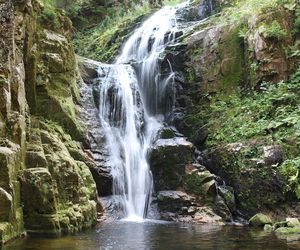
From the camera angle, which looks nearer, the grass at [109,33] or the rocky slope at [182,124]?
the rocky slope at [182,124]

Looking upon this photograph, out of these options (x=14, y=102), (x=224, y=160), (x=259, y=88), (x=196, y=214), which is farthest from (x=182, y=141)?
(x=14, y=102)

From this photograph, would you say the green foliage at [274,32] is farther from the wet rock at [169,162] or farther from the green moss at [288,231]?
the green moss at [288,231]

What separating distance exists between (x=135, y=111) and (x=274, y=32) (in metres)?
6.31

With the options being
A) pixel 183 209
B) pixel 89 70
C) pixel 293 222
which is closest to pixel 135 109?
pixel 89 70

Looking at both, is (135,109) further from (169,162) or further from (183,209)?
(183,209)

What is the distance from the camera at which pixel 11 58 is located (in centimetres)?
1073

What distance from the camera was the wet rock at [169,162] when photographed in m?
14.5

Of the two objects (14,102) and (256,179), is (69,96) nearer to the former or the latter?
(14,102)

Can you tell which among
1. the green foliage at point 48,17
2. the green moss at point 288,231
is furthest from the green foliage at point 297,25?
the green foliage at point 48,17

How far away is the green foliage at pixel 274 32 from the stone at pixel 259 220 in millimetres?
7412

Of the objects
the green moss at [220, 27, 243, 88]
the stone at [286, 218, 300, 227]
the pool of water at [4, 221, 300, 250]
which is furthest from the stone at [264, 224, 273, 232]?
the green moss at [220, 27, 243, 88]

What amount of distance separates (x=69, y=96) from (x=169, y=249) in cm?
845

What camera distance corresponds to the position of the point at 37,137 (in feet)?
38.3

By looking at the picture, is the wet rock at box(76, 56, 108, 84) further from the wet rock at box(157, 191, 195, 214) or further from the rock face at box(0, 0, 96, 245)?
the wet rock at box(157, 191, 195, 214)
